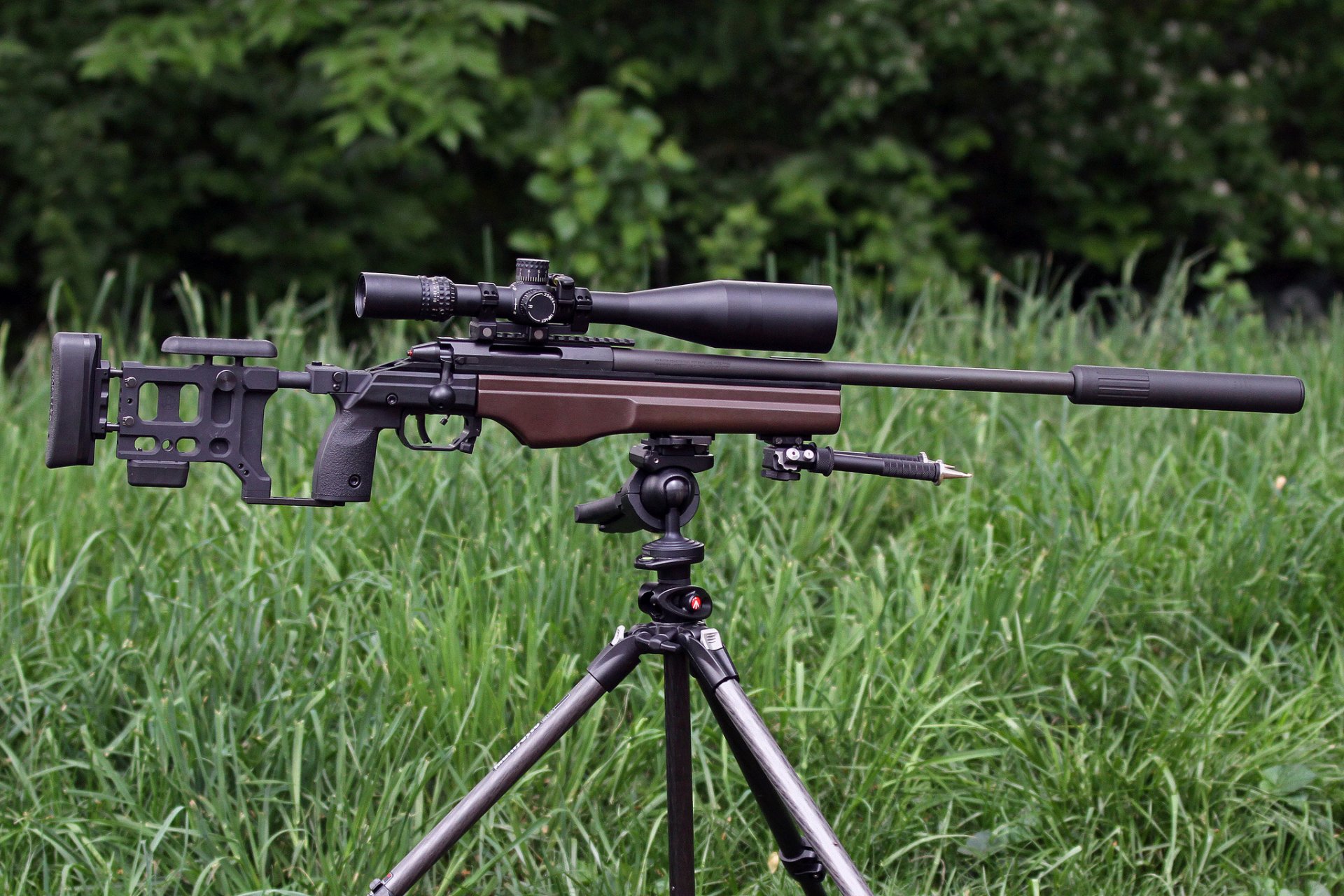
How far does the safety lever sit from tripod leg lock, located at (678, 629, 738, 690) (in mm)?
307

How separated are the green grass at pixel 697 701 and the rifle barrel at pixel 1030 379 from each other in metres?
0.92

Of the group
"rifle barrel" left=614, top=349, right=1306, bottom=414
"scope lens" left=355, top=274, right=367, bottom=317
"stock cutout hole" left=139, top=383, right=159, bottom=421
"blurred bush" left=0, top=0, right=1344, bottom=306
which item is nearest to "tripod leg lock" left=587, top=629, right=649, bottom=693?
"rifle barrel" left=614, top=349, right=1306, bottom=414

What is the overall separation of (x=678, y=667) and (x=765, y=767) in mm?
249

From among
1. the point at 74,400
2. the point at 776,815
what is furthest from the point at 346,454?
the point at 776,815

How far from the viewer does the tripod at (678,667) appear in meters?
2.01

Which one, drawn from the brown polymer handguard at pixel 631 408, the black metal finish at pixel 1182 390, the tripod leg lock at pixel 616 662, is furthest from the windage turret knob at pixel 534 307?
the black metal finish at pixel 1182 390

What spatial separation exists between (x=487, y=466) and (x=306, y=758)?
1.12m

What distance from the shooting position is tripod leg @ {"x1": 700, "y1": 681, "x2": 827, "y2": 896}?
Answer: 2131 mm

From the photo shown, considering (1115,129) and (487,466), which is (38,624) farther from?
(1115,129)

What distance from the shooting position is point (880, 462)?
2104mm

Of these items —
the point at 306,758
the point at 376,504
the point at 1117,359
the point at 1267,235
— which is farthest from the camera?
the point at 1267,235

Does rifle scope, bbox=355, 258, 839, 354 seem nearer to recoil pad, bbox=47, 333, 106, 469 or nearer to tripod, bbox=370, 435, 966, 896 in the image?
tripod, bbox=370, 435, 966, 896

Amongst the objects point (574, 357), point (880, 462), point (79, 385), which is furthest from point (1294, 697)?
point (79, 385)

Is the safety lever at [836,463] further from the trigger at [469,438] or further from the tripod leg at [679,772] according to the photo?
the trigger at [469,438]
